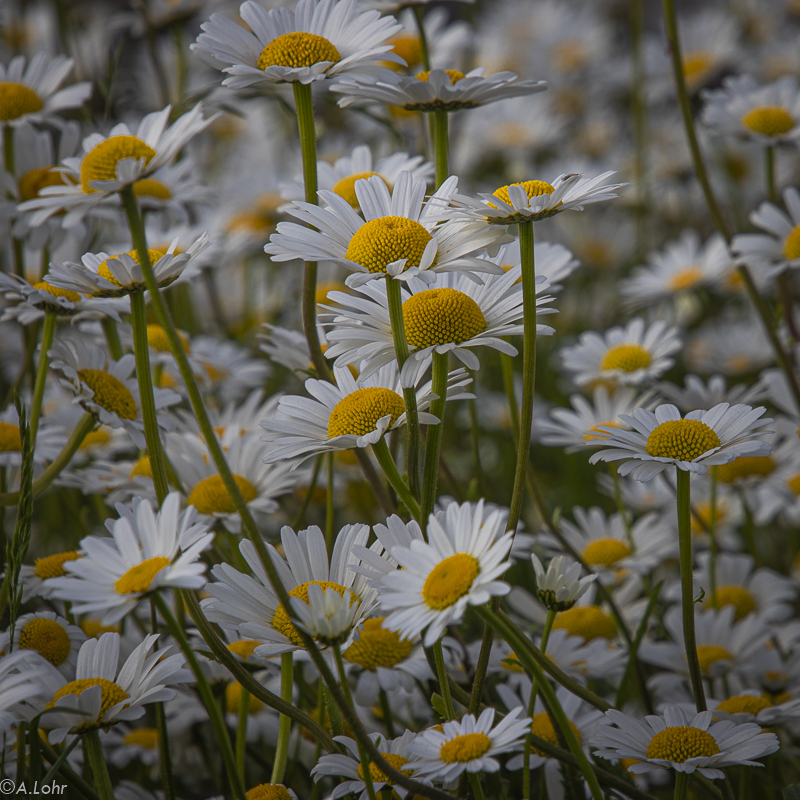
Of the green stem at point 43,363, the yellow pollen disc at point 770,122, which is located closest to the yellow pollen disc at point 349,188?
the green stem at point 43,363

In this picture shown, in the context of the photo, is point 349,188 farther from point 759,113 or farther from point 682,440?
point 759,113

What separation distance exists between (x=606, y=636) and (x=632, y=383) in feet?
1.07

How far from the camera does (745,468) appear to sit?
3.71 ft

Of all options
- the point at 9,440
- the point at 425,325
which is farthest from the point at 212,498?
the point at 425,325

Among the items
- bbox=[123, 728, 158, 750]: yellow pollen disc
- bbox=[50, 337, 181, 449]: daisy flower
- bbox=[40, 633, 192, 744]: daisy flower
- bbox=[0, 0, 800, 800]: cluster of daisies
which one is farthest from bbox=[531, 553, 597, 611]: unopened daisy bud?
bbox=[123, 728, 158, 750]: yellow pollen disc

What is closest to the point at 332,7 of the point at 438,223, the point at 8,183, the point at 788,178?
the point at 438,223

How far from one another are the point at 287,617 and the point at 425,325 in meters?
0.26

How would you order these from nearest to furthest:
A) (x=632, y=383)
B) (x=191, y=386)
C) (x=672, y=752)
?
(x=191, y=386)
(x=672, y=752)
(x=632, y=383)

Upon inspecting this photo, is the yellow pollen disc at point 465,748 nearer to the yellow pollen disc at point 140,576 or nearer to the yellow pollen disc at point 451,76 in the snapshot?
the yellow pollen disc at point 140,576

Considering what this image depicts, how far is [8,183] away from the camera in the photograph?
106 centimetres

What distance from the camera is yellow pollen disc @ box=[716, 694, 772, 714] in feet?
2.71

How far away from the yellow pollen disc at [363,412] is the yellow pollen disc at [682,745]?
0.36 metres

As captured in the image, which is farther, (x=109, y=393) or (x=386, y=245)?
(x=109, y=393)

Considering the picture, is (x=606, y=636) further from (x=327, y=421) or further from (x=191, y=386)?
(x=191, y=386)
